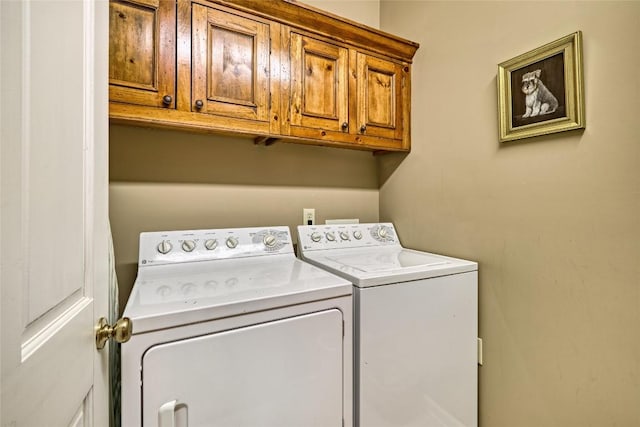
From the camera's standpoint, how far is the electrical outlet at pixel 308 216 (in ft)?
6.25

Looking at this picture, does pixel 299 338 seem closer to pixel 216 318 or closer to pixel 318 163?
pixel 216 318

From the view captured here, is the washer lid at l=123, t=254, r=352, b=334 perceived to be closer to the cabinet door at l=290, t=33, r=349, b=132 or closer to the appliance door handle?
the appliance door handle

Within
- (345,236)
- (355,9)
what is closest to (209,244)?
(345,236)

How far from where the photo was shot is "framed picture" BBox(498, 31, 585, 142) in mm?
1111

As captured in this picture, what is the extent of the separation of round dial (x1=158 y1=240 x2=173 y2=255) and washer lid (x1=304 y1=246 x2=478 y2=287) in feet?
2.19

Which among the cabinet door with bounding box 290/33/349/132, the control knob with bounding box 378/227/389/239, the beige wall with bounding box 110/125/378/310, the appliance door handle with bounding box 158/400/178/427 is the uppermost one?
the cabinet door with bounding box 290/33/349/132

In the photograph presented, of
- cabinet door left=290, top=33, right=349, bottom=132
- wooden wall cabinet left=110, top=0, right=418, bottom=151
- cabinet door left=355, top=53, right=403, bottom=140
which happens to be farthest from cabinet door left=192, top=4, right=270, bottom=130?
cabinet door left=355, top=53, right=403, bottom=140

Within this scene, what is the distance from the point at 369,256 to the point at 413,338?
500 mm

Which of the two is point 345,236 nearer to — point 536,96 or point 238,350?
point 238,350

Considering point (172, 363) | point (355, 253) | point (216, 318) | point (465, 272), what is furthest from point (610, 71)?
point (172, 363)

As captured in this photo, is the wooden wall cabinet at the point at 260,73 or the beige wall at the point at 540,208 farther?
the wooden wall cabinet at the point at 260,73

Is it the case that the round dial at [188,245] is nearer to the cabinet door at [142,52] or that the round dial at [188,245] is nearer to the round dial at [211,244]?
the round dial at [211,244]

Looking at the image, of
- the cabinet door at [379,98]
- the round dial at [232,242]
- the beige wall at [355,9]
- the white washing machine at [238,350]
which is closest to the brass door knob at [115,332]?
the white washing machine at [238,350]

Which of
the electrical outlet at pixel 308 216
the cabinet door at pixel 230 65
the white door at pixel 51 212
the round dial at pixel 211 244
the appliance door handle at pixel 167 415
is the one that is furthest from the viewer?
the electrical outlet at pixel 308 216
